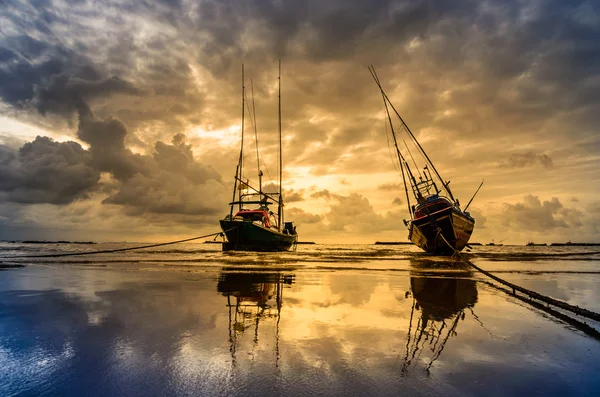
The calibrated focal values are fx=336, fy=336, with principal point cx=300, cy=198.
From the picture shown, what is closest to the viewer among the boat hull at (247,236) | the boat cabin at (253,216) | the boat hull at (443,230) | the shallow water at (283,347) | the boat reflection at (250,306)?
the shallow water at (283,347)

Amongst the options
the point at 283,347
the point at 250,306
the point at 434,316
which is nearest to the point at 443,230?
the point at 434,316

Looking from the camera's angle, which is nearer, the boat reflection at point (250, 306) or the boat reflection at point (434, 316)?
the boat reflection at point (434, 316)

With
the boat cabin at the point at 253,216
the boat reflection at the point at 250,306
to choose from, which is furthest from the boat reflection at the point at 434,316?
the boat cabin at the point at 253,216

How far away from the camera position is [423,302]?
28.1ft

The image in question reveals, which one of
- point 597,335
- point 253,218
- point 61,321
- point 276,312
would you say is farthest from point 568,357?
point 253,218

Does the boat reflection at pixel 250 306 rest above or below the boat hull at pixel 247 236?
below

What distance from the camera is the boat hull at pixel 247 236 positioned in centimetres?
3853

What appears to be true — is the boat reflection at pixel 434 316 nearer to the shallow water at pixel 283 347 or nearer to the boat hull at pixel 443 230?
the shallow water at pixel 283 347

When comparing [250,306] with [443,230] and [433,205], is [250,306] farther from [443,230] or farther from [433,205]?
[433,205]

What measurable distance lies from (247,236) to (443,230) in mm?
21512

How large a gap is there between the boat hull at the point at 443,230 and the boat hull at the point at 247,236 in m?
17.2

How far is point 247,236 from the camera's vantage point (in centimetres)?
3931

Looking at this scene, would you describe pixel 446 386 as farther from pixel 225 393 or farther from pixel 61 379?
pixel 61 379

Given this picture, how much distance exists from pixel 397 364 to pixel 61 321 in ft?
19.0
